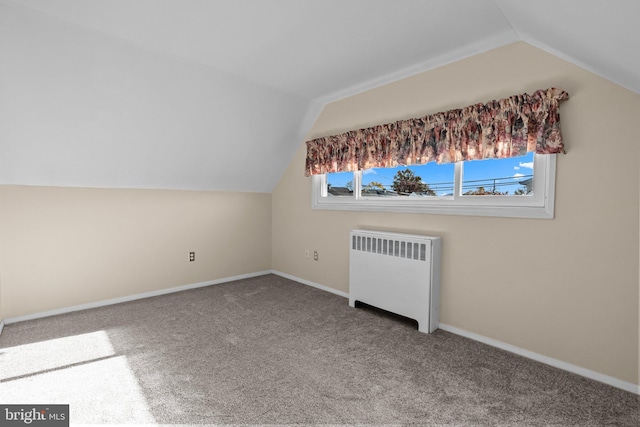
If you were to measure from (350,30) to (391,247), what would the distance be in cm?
182

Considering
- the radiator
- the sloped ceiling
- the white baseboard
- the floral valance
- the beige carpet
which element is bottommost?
the beige carpet

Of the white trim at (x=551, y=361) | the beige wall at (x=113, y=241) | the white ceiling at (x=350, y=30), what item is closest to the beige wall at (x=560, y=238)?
the white trim at (x=551, y=361)

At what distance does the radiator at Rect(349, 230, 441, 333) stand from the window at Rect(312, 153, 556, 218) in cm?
34

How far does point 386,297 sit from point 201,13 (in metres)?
2.66

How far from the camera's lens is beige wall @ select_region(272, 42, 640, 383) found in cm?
191

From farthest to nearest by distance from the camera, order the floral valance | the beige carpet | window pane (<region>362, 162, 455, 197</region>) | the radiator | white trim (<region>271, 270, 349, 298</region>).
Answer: white trim (<region>271, 270, 349, 298</region>) < window pane (<region>362, 162, 455, 197</region>) < the radiator < the floral valance < the beige carpet

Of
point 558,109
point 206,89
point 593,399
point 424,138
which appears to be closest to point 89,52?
point 206,89

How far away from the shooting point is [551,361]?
7.14 ft

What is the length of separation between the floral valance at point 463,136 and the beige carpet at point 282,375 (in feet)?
4.94

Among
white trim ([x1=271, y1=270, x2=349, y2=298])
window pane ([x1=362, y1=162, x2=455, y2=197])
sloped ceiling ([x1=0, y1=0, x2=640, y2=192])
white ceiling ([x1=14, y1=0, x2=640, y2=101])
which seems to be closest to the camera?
white ceiling ([x1=14, y1=0, x2=640, y2=101])
